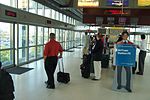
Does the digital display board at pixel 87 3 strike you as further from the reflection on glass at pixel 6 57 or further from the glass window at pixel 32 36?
the glass window at pixel 32 36

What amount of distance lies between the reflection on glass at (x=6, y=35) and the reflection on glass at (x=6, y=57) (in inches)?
8.6

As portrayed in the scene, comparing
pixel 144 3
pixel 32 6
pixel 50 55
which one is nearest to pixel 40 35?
pixel 32 6

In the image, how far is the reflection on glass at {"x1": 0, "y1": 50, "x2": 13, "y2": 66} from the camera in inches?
362

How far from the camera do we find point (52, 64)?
6.25 metres

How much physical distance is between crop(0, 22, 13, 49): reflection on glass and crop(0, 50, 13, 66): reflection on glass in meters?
0.22

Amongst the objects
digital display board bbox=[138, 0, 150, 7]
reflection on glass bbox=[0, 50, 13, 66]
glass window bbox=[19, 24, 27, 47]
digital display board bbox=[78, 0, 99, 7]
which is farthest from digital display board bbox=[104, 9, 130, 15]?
reflection on glass bbox=[0, 50, 13, 66]

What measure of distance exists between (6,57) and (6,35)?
3.00ft

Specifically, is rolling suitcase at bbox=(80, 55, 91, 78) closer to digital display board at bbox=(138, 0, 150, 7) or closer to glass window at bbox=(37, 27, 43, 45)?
digital display board at bbox=(138, 0, 150, 7)

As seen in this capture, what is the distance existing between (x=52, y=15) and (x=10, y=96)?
13.8 metres

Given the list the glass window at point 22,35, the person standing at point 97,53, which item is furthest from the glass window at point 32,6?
the person standing at point 97,53

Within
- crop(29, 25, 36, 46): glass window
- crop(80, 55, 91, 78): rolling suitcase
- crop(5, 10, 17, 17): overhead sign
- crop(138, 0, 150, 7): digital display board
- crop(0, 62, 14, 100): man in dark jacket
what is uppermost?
crop(138, 0, 150, 7): digital display board

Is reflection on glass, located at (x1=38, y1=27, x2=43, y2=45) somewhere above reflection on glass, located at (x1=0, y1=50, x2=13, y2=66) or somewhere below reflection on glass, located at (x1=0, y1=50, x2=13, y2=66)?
above

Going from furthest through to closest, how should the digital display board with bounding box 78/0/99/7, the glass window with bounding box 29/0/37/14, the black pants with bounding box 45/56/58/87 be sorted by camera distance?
the glass window with bounding box 29/0/37/14, the digital display board with bounding box 78/0/99/7, the black pants with bounding box 45/56/58/87

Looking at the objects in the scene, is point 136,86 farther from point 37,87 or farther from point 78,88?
point 37,87
